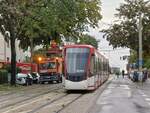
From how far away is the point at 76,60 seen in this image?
41.8 meters

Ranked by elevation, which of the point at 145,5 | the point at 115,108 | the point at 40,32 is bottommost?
the point at 115,108

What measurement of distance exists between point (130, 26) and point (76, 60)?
3436 cm

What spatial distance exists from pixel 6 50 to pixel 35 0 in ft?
128

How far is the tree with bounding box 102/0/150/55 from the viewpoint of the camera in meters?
74.9

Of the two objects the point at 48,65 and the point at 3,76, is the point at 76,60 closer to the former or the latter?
the point at 3,76

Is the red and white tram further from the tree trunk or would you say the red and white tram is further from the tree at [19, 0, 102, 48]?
the tree trunk

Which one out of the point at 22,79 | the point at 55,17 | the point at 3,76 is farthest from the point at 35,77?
the point at 55,17

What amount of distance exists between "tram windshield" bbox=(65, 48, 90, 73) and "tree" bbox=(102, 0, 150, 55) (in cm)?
3315

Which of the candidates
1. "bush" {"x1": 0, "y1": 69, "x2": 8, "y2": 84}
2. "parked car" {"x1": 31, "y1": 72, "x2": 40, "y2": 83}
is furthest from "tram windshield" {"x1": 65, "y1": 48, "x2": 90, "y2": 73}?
"parked car" {"x1": 31, "y1": 72, "x2": 40, "y2": 83}

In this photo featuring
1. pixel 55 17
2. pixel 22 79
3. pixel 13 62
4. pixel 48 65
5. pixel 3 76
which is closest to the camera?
pixel 55 17

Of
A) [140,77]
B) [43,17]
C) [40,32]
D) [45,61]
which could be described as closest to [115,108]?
[43,17]

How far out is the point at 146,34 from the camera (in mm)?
74750

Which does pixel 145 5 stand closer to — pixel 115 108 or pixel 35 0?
pixel 35 0

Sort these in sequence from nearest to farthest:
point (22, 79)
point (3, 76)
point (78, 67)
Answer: point (78, 67) < point (3, 76) < point (22, 79)
